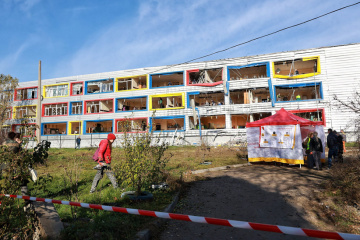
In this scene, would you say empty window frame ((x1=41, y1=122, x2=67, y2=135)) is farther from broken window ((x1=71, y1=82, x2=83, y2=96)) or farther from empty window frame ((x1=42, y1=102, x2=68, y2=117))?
broken window ((x1=71, y1=82, x2=83, y2=96))

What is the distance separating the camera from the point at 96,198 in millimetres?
5664

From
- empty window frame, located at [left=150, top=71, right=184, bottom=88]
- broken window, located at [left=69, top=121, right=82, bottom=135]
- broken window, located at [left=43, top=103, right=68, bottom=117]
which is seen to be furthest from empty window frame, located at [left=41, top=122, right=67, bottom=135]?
empty window frame, located at [left=150, top=71, right=184, bottom=88]

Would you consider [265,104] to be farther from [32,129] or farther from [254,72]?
[32,129]

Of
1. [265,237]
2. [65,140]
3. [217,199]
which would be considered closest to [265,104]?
[217,199]

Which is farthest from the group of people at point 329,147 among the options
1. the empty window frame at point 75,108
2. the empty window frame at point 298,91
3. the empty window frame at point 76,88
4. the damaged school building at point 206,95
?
the empty window frame at point 76,88

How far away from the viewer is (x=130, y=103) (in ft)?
120

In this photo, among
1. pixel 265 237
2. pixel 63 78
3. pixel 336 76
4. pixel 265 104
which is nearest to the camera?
pixel 265 237

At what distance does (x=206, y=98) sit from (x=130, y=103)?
42.1 feet

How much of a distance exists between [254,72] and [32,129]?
105 feet

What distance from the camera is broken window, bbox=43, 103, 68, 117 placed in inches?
1447

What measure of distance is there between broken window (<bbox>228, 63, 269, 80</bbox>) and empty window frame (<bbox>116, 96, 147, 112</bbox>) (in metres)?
13.7

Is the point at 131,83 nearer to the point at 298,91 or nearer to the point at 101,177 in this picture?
the point at 298,91

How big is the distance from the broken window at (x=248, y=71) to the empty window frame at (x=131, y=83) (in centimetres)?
1317

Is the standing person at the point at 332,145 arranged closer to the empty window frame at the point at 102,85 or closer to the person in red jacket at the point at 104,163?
the person in red jacket at the point at 104,163
